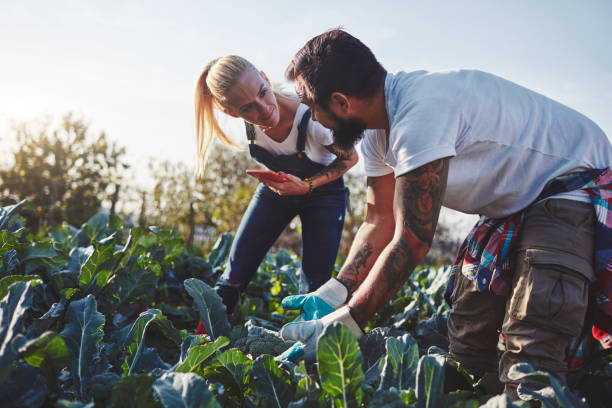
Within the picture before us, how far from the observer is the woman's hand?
2658 millimetres

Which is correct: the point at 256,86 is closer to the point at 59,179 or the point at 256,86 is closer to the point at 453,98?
the point at 453,98

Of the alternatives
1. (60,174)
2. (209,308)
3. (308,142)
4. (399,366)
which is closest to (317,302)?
(209,308)

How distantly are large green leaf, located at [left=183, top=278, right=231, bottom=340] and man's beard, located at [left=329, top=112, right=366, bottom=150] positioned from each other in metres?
0.94

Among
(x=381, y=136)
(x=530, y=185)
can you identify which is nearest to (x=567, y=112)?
(x=530, y=185)

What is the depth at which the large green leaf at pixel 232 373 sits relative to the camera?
1.33 meters

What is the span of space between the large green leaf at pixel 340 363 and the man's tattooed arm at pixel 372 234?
0.93m

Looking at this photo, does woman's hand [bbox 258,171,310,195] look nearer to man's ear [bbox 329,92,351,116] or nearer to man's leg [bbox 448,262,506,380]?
man's ear [bbox 329,92,351,116]

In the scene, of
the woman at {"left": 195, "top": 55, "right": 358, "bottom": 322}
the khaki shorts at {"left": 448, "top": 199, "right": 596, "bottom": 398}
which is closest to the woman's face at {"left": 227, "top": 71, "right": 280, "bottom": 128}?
the woman at {"left": 195, "top": 55, "right": 358, "bottom": 322}

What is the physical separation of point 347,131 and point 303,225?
3.52 feet

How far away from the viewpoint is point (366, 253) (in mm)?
2240

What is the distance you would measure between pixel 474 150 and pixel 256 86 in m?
1.42

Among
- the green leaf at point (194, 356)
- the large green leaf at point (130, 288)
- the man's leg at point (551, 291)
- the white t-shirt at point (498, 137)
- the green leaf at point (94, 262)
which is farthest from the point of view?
the large green leaf at point (130, 288)

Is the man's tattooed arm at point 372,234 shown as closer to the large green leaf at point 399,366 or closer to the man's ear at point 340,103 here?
the man's ear at point 340,103

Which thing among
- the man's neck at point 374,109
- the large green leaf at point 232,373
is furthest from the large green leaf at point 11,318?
the man's neck at point 374,109
